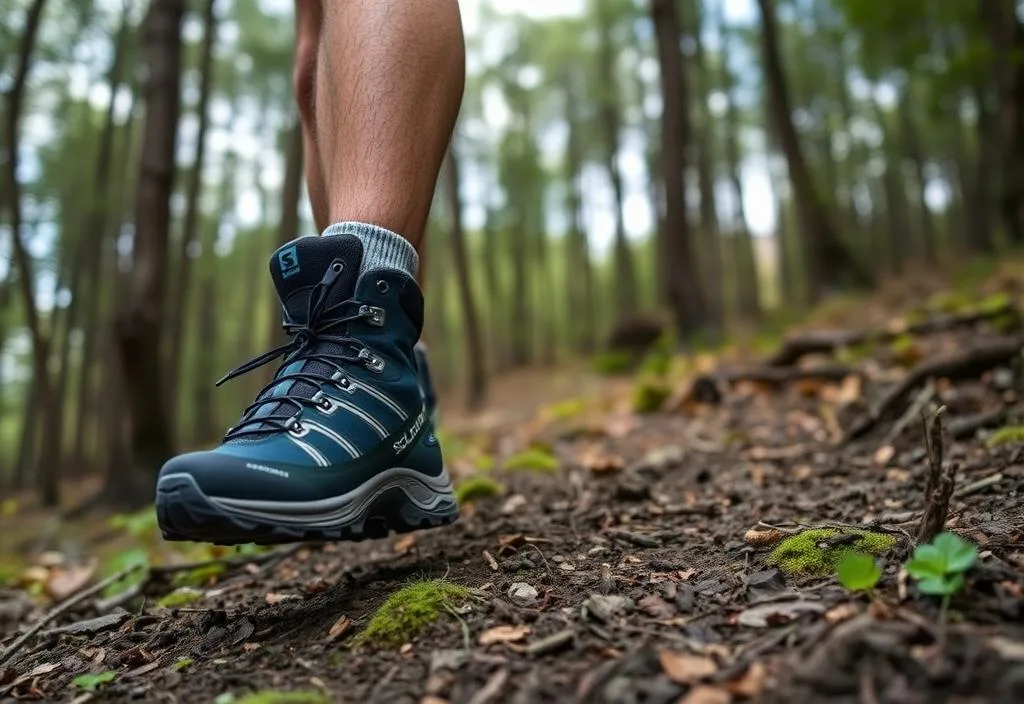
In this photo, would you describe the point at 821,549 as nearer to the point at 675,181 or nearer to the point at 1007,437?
the point at 1007,437

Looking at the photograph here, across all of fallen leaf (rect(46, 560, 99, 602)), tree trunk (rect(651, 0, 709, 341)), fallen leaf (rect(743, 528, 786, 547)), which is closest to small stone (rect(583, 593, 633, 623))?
fallen leaf (rect(743, 528, 786, 547))

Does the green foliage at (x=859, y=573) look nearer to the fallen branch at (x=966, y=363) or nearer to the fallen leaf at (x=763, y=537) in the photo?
the fallen leaf at (x=763, y=537)

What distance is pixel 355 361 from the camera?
1.29 meters

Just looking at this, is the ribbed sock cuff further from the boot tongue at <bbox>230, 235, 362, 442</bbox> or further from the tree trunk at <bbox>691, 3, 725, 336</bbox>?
the tree trunk at <bbox>691, 3, 725, 336</bbox>

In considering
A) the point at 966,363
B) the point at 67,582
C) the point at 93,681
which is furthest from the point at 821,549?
the point at 67,582

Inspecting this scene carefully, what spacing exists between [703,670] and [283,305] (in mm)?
966

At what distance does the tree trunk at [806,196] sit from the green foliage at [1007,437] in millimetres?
6634

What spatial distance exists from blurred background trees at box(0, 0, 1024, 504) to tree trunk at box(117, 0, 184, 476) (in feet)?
0.05

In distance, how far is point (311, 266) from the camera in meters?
1.29

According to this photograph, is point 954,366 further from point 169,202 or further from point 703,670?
point 169,202

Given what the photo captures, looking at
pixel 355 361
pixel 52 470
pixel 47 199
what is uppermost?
pixel 47 199

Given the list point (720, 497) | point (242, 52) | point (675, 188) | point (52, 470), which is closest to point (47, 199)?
point (242, 52)

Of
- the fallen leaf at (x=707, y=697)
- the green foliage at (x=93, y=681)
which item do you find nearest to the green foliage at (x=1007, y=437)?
the fallen leaf at (x=707, y=697)

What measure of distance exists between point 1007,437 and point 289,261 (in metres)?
1.77
